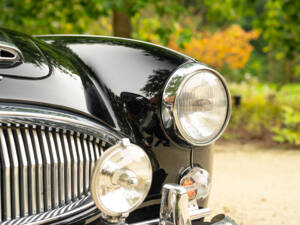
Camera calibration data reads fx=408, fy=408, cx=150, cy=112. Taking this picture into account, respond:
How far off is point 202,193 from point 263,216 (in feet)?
5.54

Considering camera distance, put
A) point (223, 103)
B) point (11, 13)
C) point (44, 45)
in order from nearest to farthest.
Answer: point (223, 103) < point (44, 45) < point (11, 13)

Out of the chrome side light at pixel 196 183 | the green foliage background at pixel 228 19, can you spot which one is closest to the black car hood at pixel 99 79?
the chrome side light at pixel 196 183

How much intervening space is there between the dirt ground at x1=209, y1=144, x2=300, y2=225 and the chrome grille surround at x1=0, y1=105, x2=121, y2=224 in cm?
182

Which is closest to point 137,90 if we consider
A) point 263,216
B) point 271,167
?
point 263,216

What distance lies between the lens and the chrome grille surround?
1.22 m

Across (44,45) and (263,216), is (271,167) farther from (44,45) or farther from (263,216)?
(44,45)

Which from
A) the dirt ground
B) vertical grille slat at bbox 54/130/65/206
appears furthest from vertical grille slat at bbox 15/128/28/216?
the dirt ground

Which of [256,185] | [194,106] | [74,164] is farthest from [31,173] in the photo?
[256,185]

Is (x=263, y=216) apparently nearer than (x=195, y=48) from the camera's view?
Yes

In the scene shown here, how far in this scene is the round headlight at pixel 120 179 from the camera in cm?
122

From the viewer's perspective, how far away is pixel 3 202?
4.06 feet

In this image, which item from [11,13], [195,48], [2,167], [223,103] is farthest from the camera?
[195,48]

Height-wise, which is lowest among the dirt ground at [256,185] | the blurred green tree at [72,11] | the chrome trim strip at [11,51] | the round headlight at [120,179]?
the dirt ground at [256,185]

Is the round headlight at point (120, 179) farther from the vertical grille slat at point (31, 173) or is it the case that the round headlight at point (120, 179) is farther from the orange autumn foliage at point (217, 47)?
the orange autumn foliage at point (217, 47)
